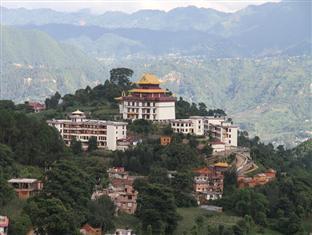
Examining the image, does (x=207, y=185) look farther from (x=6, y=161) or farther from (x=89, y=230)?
(x=89, y=230)

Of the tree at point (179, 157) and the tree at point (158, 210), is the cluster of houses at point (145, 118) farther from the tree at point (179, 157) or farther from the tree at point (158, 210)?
the tree at point (158, 210)

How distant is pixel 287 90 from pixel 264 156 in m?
126

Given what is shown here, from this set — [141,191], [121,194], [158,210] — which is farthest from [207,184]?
[158,210]

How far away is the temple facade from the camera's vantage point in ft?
217

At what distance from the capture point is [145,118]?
66438 millimetres

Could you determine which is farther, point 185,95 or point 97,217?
point 185,95

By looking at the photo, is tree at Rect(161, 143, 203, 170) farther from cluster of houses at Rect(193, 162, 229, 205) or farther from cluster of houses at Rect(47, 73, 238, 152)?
cluster of houses at Rect(47, 73, 238, 152)

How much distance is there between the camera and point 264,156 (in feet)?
210

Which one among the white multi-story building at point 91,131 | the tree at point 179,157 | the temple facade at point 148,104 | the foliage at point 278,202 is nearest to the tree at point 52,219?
the foliage at point 278,202

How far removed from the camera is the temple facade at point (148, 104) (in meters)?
66.2

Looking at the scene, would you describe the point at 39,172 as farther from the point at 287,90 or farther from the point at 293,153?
the point at 287,90

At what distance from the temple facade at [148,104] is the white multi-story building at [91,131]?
4028 mm

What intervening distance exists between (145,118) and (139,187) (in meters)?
18.0

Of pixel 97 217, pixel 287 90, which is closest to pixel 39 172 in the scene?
pixel 97 217
